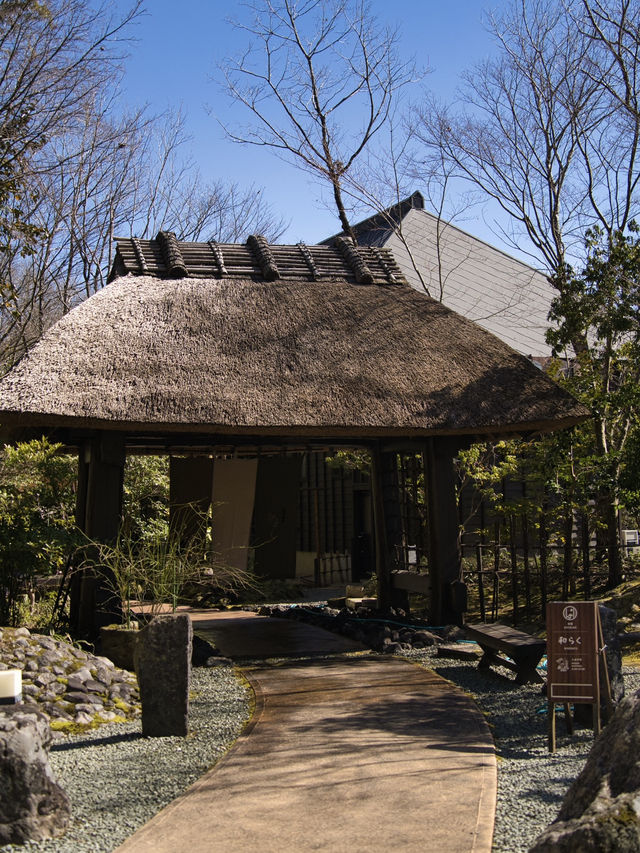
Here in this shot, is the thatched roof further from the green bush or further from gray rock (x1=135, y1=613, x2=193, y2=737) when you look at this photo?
gray rock (x1=135, y1=613, x2=193, y2=737)

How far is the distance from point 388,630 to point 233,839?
20.1 feet

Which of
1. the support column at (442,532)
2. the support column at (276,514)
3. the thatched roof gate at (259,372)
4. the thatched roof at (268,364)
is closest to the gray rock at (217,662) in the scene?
the thatched roof gate at (259,372)

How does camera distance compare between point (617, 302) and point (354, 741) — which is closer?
point (354, 741)

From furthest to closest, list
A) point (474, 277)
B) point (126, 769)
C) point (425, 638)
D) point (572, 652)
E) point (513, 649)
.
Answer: point (474, 277) < point (425, 638) < point (513, 649) < point (572, 652) < point (126, 769)

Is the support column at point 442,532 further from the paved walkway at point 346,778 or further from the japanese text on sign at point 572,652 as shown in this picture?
the japanese text on sign at point 572,652

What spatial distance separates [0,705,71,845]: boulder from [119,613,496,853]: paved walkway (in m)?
0.42

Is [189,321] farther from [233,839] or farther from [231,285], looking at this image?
[233,839]

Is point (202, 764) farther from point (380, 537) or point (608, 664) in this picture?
point (380, 537)

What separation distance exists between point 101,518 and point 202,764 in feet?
15.0

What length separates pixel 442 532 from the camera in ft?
33.2

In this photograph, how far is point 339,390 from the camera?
9430 mm

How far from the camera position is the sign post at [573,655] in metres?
5.38

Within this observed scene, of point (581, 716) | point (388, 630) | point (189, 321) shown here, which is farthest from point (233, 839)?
point (189, 321)

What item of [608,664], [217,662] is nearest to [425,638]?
[217,662]
